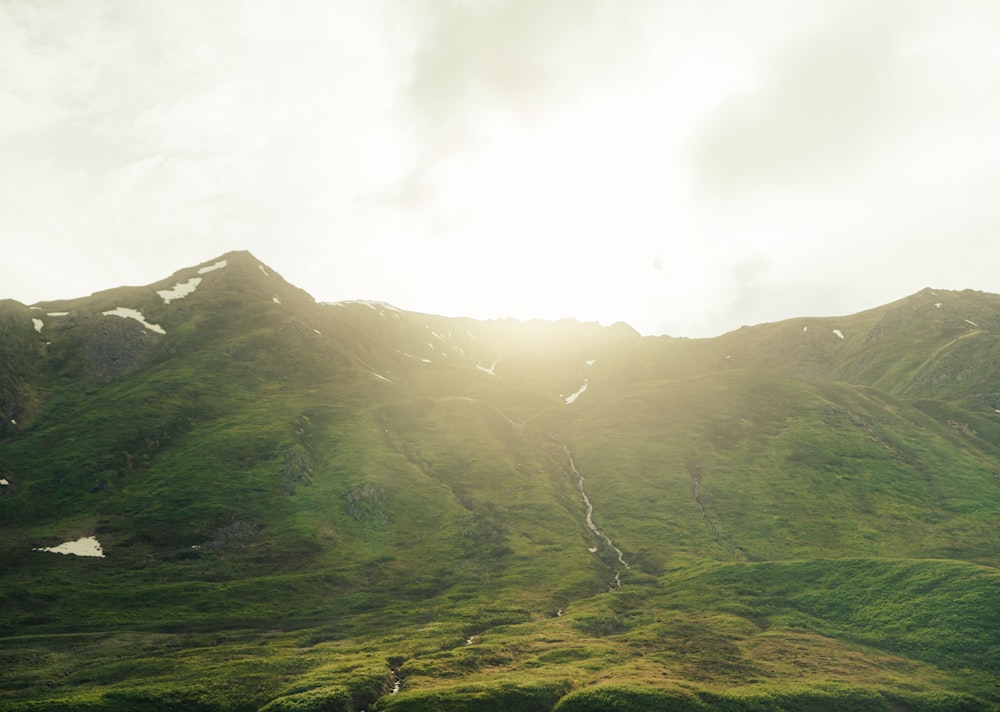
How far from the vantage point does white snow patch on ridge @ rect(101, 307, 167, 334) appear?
611 feet

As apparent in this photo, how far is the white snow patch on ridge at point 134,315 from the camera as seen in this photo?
611 feet

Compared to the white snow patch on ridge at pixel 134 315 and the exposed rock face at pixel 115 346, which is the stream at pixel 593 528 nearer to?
the exposed rock face at pixel 115 346

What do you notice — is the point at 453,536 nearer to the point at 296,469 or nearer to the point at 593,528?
the point at 593,528

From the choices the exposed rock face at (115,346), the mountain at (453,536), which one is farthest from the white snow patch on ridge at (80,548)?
the exposed rock face at (115,346)

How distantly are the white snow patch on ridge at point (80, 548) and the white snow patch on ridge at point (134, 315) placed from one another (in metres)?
105

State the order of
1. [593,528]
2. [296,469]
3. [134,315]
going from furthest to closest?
[134,315] → [593,528] → [296,469]

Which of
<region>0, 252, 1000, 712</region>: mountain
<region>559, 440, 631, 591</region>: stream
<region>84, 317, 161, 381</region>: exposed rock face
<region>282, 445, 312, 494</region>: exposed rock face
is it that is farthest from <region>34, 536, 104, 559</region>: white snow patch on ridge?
<region>559, 440, 631, 591</region>: stream

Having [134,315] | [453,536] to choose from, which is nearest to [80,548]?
[453,536]

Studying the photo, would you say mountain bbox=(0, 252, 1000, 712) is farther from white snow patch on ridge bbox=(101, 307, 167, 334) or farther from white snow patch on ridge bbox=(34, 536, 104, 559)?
white snow patch on ridge bbox=(101, 307, 167, 334)

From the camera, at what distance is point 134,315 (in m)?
190

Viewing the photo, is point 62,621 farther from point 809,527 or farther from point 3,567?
point 809,527

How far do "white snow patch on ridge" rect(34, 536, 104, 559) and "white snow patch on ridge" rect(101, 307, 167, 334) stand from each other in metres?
105

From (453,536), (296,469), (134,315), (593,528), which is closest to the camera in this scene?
(453,536)

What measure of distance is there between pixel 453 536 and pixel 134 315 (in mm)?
143099
